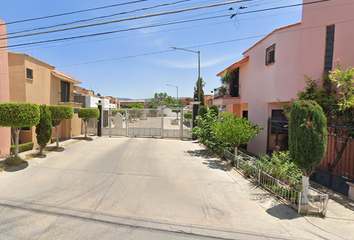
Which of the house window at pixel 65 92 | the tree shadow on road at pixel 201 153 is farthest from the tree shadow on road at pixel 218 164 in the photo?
the house window at pixel 65 92

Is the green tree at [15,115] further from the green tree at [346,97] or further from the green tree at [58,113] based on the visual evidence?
the green tree at [346,97]

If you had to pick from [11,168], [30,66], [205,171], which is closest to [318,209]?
[205,171]

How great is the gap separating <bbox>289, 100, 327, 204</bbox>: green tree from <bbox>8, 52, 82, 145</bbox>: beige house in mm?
13721

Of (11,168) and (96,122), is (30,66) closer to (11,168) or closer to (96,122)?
(96,122)

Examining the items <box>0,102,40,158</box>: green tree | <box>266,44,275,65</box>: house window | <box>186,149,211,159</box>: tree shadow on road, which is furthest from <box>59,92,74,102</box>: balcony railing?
<box>266,44,275,65</box>: house window

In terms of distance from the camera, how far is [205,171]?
7.26m

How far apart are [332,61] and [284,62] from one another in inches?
72.8

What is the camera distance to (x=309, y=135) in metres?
3.99

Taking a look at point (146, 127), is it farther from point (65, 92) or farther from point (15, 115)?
point (15, 115)

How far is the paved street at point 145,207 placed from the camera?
3490mm

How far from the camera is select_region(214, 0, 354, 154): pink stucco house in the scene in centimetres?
653

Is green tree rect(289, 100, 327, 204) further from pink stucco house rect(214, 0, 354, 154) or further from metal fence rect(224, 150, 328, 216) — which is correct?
pink stucco house rect(214, 0, 354, 154)

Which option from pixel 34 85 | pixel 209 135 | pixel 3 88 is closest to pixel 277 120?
pixel 209 135

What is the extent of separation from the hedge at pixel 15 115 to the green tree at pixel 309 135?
9216mm
